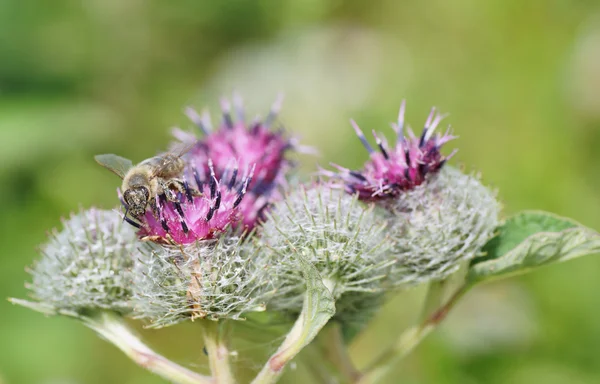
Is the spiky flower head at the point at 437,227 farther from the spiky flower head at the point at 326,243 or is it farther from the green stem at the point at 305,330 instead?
the green stem at the point at 305,330

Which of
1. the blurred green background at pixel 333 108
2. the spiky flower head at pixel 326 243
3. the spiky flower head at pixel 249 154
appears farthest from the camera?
the blurred green background at pixel 333 108

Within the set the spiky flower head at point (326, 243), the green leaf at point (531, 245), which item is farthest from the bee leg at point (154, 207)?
the green leaf at point (531, 245)

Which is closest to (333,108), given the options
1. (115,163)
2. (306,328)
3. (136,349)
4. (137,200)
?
(115,163)

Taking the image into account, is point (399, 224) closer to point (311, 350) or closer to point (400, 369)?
point (311, 350)

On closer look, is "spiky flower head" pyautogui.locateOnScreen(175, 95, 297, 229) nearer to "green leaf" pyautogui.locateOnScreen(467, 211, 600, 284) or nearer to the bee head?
the bee head

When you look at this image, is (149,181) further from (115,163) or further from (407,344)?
(407,344)

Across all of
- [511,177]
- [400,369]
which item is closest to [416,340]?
[400,369]
